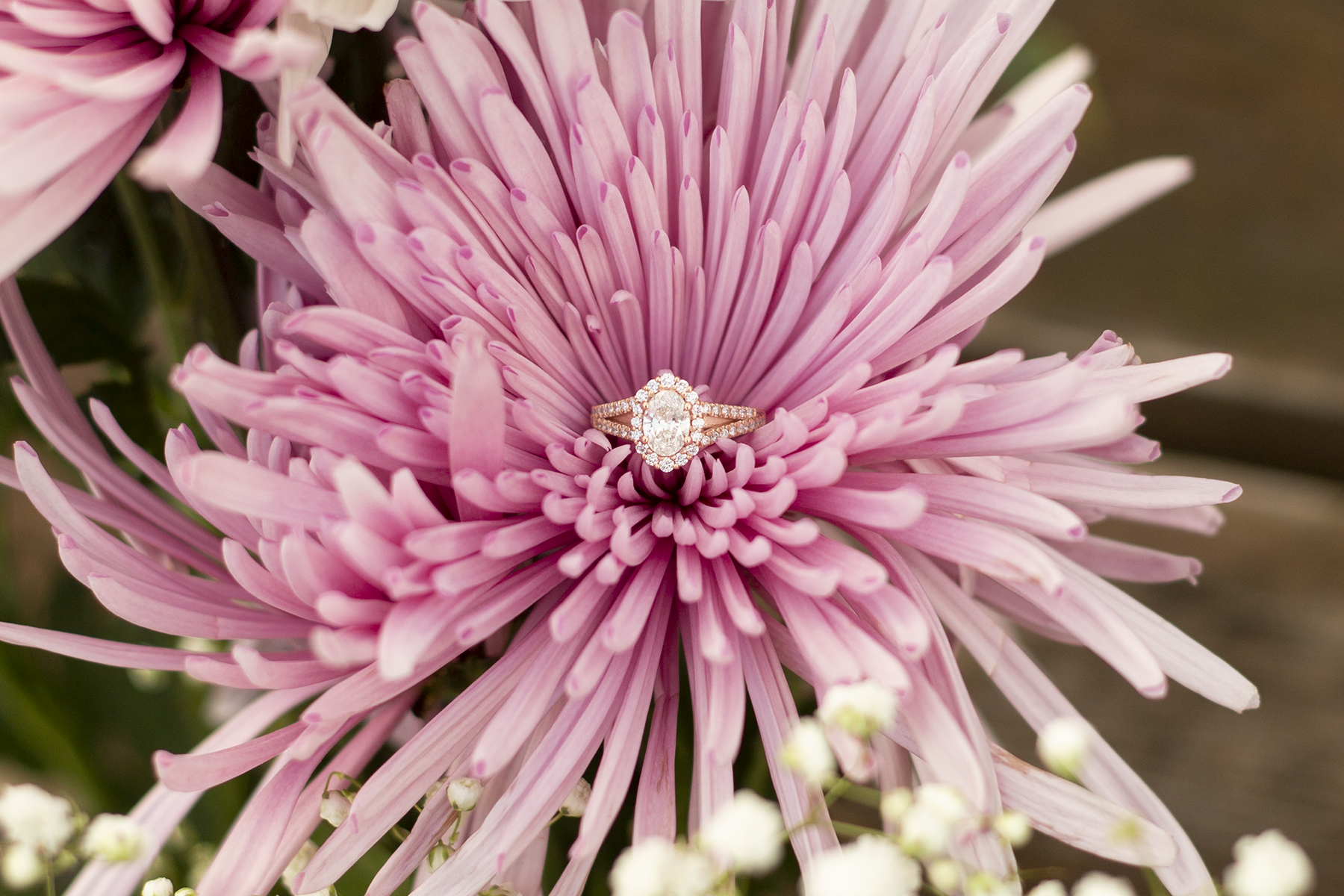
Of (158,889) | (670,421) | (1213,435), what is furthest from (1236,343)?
(158,889)

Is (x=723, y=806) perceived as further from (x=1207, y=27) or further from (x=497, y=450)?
(x=1207, y=27)

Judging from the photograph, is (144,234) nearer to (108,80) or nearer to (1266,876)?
(108,80)

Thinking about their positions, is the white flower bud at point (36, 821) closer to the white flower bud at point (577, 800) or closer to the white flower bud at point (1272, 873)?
the white flower bud at point (577, 800)

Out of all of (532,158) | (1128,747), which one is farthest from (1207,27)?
(532,158)

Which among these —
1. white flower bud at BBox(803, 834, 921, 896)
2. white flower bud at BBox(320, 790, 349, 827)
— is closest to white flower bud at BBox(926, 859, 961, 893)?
white flower bud at BBox(803, 834, 921, 896)

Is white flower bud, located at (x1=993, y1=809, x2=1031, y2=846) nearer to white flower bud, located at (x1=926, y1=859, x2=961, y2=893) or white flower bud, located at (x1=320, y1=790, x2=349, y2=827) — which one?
white flower bud, located at (x1=926, y1=859, x2=961, y2=893)

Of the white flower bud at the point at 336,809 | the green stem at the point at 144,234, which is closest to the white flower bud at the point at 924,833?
the white flower bud at the point at 336,809

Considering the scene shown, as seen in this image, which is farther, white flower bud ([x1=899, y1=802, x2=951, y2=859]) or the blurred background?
the blurred background
